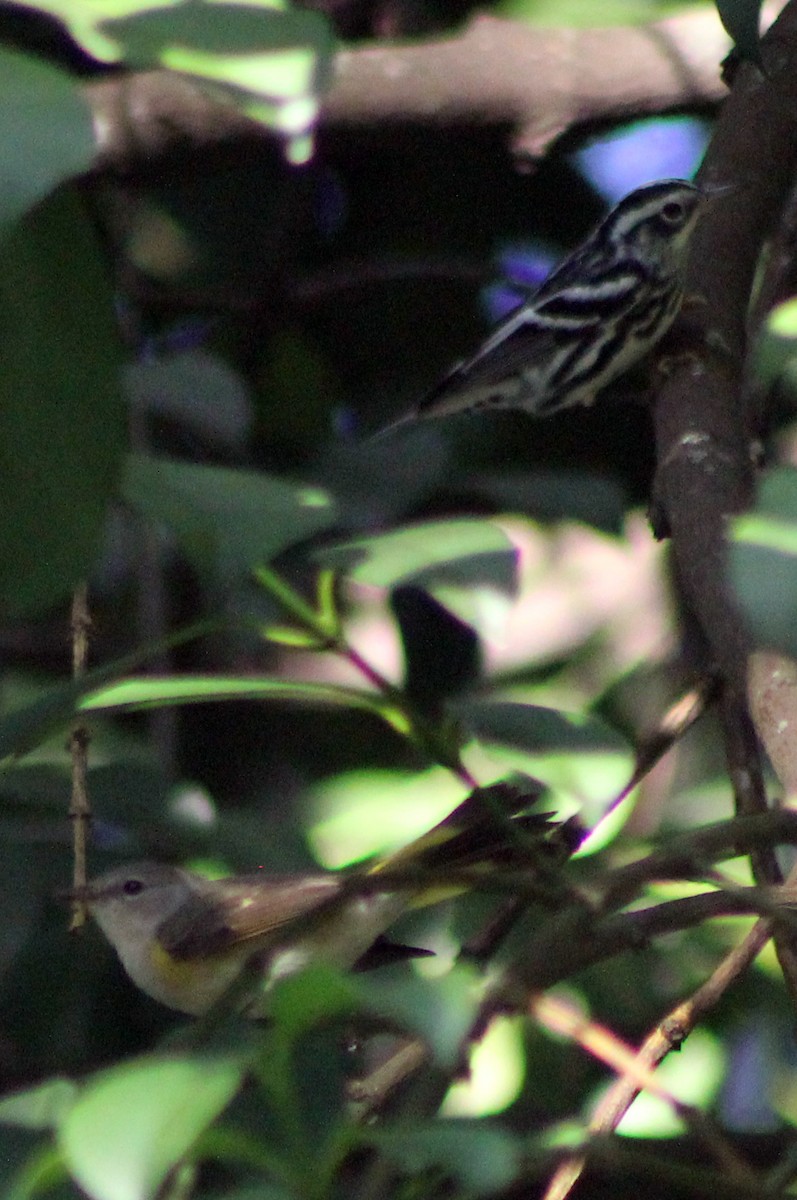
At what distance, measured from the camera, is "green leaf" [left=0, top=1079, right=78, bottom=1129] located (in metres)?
0.93

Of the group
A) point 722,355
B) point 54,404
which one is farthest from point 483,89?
point 54,404

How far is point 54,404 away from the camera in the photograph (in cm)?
103

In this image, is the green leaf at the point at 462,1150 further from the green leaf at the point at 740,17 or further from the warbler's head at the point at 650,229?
the warbler's head at the point at 650,229

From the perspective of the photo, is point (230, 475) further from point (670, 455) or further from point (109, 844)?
point (109, 844)

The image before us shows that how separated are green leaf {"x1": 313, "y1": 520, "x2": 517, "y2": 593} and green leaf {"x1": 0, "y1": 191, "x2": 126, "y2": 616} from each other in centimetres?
15

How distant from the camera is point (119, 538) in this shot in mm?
2852

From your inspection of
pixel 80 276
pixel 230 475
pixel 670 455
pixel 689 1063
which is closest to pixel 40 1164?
pixel 230 475

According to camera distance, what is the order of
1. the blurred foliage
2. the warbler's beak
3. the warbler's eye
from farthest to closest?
the warbler's eye < the warbler's beak < the blurred foliage

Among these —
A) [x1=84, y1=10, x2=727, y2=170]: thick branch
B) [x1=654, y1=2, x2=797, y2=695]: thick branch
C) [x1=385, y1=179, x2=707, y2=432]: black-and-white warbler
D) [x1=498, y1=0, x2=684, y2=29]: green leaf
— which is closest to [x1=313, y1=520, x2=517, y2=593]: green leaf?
[x1=654, y1=2, x2=797, y2=695]: thick branch

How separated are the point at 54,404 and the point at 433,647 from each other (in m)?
1.54

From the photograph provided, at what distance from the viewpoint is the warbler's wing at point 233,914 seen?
2102 millimetres

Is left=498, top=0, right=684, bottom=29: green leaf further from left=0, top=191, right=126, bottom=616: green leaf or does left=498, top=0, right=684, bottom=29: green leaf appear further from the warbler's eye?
left=0, top=191, right=126, bottom=616: green leaf

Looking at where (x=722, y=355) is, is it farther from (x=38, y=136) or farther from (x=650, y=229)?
(x=38, y=136)

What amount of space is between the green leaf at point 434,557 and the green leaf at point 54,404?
15 cm
